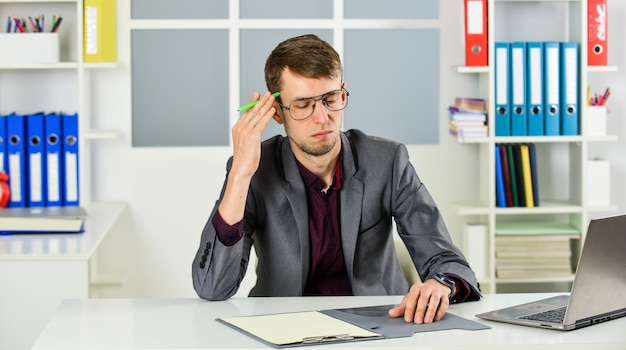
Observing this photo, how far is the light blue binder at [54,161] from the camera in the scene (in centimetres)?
382

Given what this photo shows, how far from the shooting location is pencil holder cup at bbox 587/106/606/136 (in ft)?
13.4

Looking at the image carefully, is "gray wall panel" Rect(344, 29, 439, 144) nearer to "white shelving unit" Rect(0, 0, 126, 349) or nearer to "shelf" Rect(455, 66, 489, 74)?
"shelf" Rect(455, 66, 489, 74)

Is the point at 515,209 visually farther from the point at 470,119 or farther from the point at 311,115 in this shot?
A: the point at 311,115

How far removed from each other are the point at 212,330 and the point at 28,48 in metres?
2.24

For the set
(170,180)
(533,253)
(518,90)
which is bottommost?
(533,253)

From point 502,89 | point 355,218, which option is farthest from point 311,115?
point 502,89

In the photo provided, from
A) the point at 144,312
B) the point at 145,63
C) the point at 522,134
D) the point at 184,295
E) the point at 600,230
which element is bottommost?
the point at 184,295

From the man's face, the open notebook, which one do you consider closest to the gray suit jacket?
the man's face

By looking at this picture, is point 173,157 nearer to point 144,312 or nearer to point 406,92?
point 406,92

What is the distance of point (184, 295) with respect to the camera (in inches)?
167

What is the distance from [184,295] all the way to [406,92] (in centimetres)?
135

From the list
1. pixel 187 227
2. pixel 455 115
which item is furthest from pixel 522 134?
pixel 187 227

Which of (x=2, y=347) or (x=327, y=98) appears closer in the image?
(x=327, y=98)

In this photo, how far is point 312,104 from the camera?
247 cm
